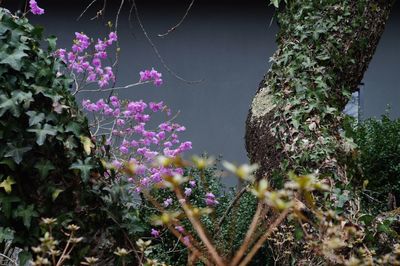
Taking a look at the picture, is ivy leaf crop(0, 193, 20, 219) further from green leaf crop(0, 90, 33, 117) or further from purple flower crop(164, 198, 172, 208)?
purple flower crop(164, 198, 172, 208)

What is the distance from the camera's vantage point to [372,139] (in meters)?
5.32

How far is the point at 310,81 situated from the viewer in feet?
11.0

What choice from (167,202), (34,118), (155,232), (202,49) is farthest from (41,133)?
(202,49)

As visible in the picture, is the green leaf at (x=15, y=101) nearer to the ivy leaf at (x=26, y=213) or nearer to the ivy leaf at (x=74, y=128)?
the ivy leaf at (x=74, y=128)

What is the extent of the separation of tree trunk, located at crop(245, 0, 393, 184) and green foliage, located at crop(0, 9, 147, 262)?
4.13ft

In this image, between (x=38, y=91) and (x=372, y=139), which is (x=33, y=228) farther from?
(x=372, y=139)

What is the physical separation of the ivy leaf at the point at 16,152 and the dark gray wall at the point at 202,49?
4743 mm

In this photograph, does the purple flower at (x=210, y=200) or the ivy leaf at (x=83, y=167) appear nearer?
the ivy leaf at (x=83, y=167)

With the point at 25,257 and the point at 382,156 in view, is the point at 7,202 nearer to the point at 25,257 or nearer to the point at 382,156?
the point at 25,257

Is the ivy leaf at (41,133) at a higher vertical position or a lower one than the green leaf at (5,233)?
higher

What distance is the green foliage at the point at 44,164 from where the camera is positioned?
1900mm

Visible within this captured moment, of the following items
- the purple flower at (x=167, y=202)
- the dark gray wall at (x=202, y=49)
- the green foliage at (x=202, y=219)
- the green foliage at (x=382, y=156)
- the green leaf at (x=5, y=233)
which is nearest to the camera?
the green leaf at (x=5, y=233)

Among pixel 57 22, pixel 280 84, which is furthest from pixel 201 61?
pixel 280 84

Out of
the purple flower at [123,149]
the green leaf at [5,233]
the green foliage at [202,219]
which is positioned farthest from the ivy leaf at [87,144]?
the purple flower at [123,149]
